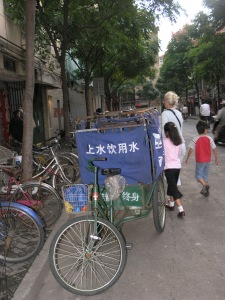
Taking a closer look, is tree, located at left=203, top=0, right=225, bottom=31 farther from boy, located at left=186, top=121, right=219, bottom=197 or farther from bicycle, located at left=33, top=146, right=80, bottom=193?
bicycle, located at left=33, top=146, right=80, bottom=193

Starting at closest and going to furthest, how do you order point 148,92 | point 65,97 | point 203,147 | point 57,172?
point 203,147 → point 57,172 → point 65,97 → point 148,92

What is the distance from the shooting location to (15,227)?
4004 millimetres

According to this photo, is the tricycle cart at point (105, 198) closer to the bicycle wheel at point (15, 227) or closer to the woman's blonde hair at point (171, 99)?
the bicycle wheel at point (15, 227)

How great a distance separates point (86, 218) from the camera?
3.23 meters

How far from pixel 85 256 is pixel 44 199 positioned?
1.94 m

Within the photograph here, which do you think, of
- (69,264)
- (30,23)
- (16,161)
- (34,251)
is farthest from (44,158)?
(69,264)

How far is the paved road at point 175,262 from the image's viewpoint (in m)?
3.24

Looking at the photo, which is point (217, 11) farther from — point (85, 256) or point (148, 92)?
point (148, 92)

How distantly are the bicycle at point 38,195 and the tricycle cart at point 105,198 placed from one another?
106 centimetres

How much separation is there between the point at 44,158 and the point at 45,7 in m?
6.84

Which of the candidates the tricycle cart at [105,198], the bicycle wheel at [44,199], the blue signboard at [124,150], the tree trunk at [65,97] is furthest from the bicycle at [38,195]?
the tree trunk at [65,97]

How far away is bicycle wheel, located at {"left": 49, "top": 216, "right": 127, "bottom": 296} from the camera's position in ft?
10.5

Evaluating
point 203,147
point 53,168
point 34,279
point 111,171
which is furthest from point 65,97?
point 34,279

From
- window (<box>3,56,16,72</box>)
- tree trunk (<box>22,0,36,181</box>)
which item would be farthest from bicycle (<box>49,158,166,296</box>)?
window (<box>3,56,16,72</box>)
